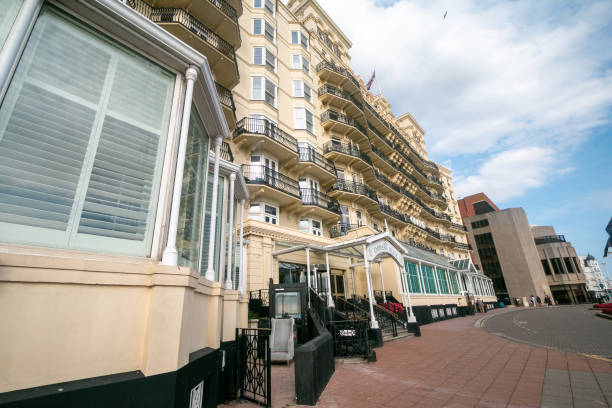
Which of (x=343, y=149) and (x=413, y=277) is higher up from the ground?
(x=343, y=149)

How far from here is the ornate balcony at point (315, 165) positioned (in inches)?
708

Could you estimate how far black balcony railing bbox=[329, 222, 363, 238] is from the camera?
63.2 ft

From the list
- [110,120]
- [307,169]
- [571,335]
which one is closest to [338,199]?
[307,169]

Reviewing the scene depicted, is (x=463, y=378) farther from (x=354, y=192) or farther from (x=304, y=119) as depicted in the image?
(x=304, y=119)

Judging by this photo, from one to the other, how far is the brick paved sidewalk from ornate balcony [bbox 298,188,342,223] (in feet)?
32.7

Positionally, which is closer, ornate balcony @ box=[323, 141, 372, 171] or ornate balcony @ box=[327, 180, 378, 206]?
ornate balcony @ box=[327, 180, 378, 206]

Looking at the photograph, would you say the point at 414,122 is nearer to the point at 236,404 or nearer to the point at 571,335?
the point at 571,335

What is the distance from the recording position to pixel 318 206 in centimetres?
1730

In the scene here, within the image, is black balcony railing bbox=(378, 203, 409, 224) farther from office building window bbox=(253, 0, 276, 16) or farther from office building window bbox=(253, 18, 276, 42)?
office building window bbox=(253, 0, 276, 16)

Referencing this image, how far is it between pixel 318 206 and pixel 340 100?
37.8ft

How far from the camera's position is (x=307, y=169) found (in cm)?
1827

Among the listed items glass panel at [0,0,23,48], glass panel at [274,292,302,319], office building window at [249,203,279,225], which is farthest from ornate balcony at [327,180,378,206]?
glass panel at [0,0,23,48]

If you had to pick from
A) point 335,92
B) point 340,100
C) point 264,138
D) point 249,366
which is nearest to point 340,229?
point 264,138

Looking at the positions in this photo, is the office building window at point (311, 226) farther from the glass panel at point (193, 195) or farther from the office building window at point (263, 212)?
the glass panel at point (193, 195)
